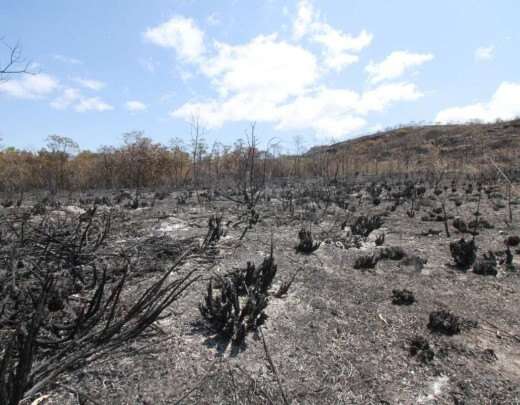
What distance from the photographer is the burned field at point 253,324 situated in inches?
82.4

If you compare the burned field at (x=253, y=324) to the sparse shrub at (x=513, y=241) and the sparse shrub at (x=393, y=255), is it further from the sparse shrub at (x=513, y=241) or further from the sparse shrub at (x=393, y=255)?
the sparse shrub at (x=513, y=241)

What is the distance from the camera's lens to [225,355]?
2578 millimetres

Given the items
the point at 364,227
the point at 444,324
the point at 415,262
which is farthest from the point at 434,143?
the point at 444,324

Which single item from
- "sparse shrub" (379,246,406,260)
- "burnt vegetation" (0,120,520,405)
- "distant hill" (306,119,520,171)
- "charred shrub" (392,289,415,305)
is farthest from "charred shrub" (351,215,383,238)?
"distant hill" (306,119,520,171)

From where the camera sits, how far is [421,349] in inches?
109

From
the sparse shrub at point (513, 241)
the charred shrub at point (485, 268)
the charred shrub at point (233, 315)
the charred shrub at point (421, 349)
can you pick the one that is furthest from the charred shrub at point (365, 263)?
the sparse shrub at point (513, 241)

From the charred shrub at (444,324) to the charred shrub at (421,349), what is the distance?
321 mm

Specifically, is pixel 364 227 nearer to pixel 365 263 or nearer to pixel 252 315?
pixel 365 263

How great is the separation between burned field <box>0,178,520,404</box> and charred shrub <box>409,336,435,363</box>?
0.01 m

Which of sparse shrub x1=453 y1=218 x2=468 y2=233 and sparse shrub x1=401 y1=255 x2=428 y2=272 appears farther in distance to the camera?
sparse shrub x1=453 y1=218 x2=468 y2=233

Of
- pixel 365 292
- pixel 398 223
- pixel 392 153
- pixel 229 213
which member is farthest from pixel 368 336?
pixel 392 153

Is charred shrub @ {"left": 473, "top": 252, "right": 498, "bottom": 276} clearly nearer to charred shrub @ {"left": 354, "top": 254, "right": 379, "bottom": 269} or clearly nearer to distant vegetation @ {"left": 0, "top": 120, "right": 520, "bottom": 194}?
charred shrub @ {"left": 354, "top": 254, "right": 379, "bottom": 269}

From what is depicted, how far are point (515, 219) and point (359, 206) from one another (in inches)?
152

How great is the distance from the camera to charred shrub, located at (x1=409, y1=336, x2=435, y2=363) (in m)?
2.67
